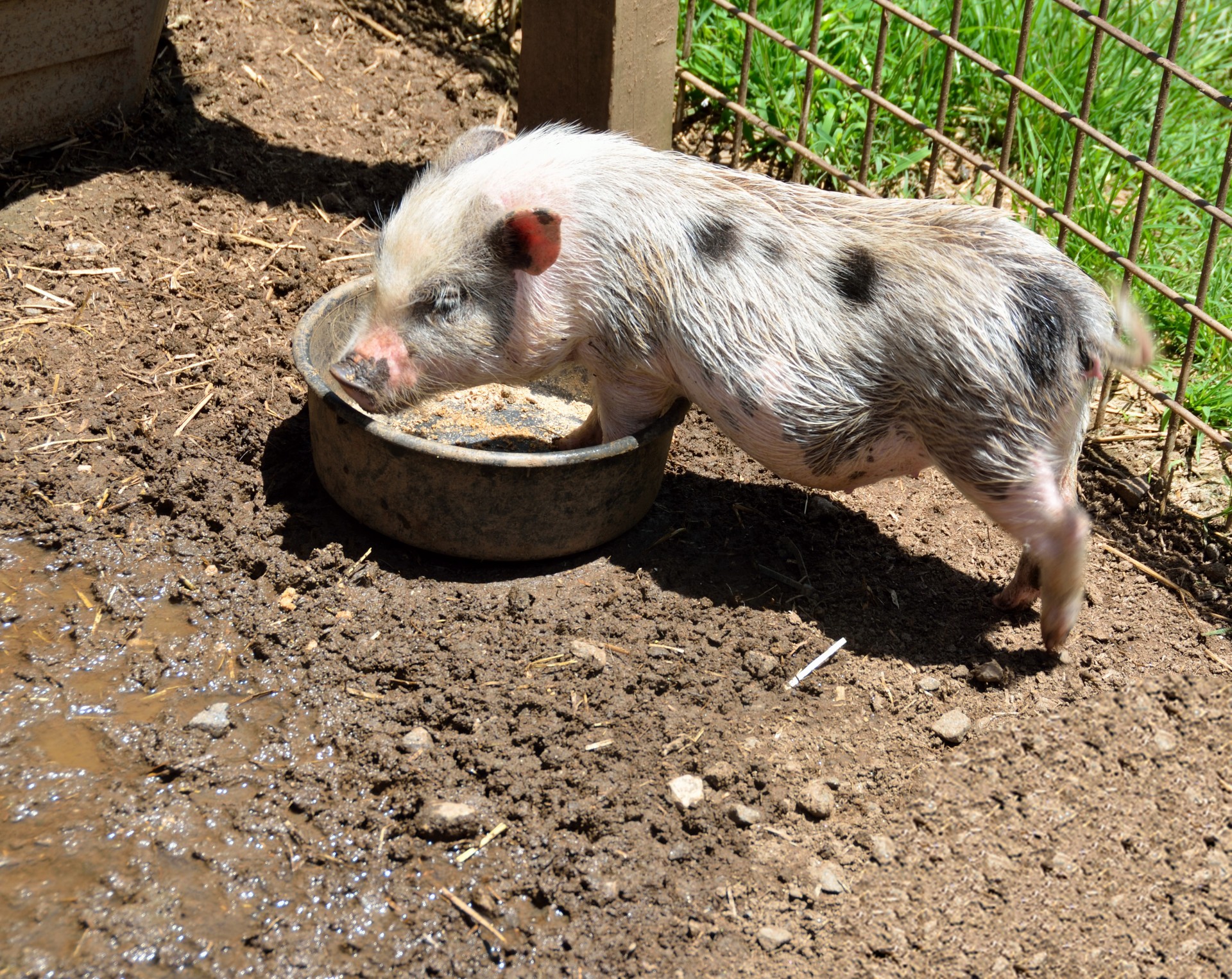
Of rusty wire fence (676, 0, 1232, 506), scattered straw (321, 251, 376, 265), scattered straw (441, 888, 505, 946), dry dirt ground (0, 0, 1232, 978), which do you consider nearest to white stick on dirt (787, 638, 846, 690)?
dry dirt ground (0, 0, 1232, 978)

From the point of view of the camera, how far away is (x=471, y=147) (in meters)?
4.26

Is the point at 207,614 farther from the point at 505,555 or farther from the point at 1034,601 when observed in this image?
the point at 1034,601

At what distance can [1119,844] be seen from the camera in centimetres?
340

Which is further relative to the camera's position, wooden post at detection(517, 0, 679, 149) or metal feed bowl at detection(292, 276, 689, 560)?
wooden post at detection(517, 0, 679, 149)

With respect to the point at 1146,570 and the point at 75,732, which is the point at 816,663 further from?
the point at 75,732

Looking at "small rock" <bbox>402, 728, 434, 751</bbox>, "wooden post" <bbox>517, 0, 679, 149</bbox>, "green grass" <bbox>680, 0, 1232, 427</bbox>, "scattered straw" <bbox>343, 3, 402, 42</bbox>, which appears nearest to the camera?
"small rock" <bbox>402, 728, 434, 751</bbox>

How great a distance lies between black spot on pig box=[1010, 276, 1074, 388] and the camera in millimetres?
3701

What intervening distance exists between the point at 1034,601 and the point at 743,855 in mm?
1566

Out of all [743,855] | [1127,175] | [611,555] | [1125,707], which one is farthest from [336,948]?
[1127,175]

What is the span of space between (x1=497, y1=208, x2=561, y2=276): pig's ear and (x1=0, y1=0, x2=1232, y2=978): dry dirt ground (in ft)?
3.36

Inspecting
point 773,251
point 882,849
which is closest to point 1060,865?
point 882,849

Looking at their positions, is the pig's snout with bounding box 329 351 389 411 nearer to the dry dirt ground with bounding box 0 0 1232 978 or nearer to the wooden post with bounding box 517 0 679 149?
the dry dirt ground with bounding box 0 0 1232 978

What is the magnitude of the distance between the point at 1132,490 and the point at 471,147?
2.77 m

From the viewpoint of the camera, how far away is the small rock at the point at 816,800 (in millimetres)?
3402
